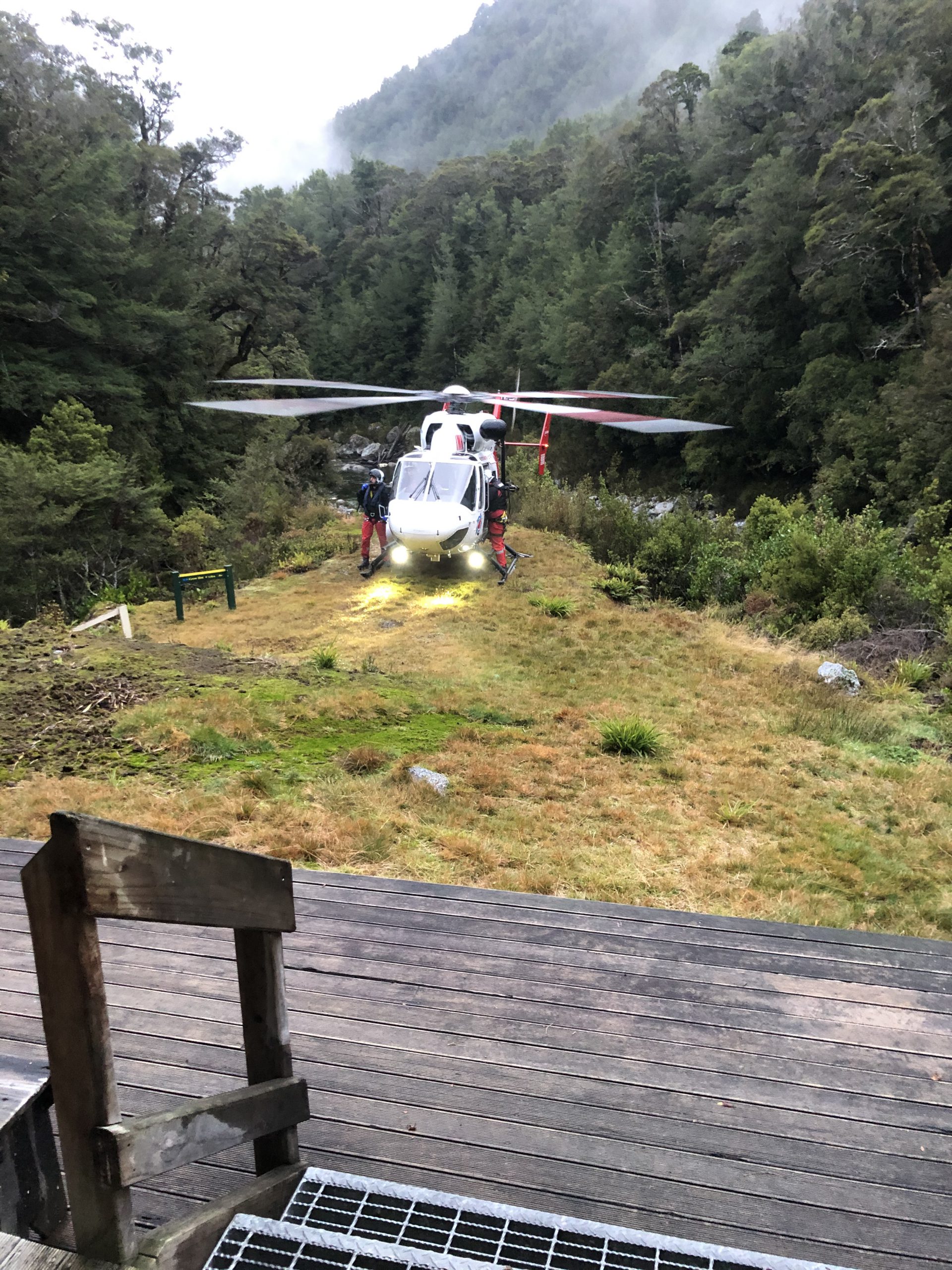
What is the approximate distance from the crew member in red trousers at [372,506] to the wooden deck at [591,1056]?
351 inches

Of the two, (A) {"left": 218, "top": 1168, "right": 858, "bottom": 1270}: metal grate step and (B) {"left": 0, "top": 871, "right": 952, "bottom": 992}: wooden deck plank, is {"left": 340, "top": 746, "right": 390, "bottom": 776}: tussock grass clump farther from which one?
(A) {"left": 218, "top": 1168, "right": 858, "bottom": 1270}: metal grate step

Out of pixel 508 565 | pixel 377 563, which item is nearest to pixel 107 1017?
pixel 508 565

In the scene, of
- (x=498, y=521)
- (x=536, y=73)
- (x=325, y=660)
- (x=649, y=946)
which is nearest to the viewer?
(x=649, y=946)

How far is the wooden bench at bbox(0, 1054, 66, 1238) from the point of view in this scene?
0.99m

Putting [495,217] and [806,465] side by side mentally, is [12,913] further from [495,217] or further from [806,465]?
[495,217]

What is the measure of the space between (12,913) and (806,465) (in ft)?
88.7

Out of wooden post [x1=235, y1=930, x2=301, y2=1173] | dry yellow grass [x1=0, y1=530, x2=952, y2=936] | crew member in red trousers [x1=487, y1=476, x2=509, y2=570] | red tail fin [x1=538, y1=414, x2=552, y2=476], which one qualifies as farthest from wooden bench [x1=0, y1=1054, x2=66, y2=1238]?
red tail fin [x1=538, y1=414, x2=552, y2=476]

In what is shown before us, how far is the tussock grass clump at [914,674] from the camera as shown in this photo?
8031 mm

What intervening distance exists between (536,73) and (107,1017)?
127 m

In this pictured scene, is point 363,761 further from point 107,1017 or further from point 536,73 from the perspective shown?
point 536,73

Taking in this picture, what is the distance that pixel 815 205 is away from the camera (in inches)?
984

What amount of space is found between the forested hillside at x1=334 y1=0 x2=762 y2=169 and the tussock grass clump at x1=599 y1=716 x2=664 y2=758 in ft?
330

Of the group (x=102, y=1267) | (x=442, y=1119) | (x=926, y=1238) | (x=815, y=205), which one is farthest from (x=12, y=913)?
(x=815, y=205)

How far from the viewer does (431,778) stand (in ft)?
16.3
